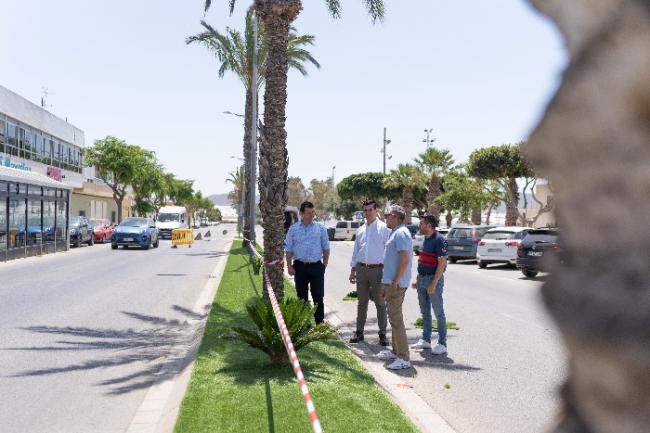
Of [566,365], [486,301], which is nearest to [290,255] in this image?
[486,301]

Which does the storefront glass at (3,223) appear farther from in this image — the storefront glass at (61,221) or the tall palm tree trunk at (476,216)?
the tall palm tree trunk at (476,216)

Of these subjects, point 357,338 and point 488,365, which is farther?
point 357,338

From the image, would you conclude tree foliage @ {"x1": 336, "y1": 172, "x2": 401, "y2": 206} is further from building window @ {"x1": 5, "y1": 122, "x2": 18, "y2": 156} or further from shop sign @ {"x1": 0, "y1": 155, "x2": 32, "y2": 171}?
shop sign @ {"x1": 0, "y1": 155, "x2": 32, "y2": 171}

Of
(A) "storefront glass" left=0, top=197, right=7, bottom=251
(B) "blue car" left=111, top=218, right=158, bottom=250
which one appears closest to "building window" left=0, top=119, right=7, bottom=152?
(B) "blue car" left=111, top=218, right=158, bottom=250

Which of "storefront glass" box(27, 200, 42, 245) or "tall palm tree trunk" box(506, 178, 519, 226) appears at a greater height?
"tall palm tree trunk" box(506, 178, 519, 226)

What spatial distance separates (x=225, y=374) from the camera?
6863 millimetres

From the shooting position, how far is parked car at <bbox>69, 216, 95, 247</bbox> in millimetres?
34625

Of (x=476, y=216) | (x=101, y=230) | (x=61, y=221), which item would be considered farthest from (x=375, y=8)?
(x=476, y=216)

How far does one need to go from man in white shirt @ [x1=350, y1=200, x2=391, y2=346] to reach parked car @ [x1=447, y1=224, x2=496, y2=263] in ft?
60.6

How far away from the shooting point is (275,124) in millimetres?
11234

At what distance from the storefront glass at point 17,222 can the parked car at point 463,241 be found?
1762 cm

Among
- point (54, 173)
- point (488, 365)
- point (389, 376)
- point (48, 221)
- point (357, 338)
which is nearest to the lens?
point (389, 376)

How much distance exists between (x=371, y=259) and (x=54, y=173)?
141 feet

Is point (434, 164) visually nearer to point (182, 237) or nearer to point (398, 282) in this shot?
point (182, 237)
